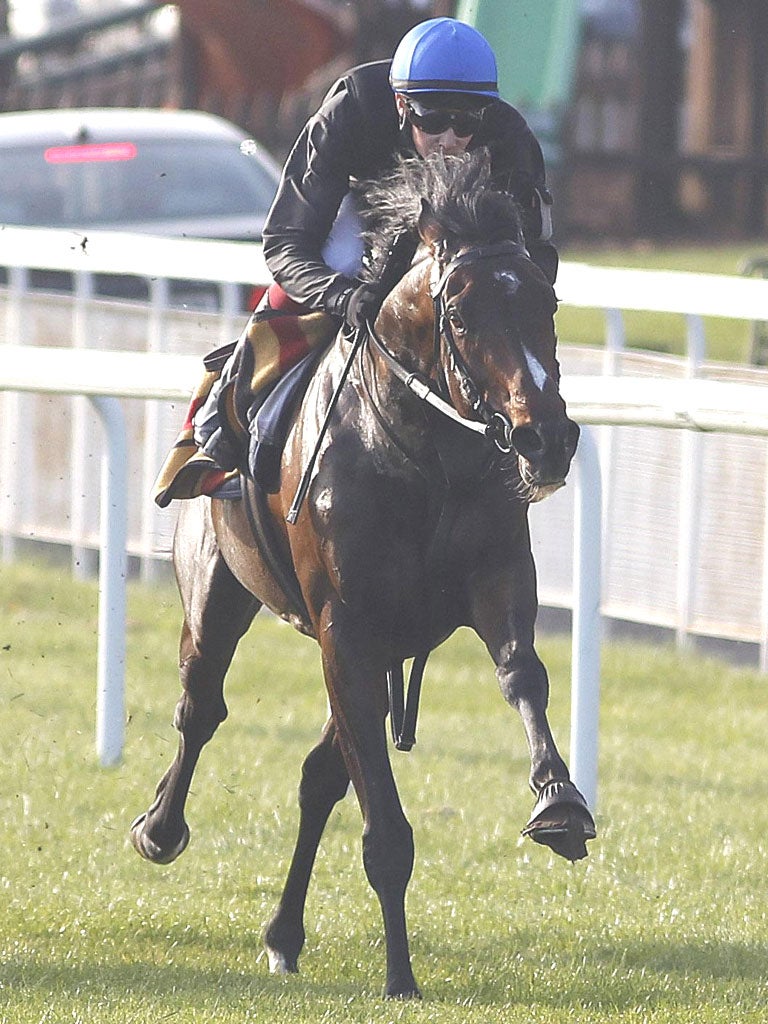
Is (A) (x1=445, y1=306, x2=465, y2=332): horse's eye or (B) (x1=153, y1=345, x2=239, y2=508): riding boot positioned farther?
(B) (x1=153, y1=345, x2=239, y2=508): riding boot

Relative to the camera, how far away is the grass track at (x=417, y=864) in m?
5.05

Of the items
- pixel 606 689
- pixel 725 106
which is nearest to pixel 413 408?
pixel 606 689

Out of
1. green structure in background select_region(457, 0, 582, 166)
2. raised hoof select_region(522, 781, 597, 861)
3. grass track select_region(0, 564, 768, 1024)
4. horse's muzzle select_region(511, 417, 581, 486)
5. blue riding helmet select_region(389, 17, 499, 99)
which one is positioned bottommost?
grass track select_region(0, 564, 768, 1024)

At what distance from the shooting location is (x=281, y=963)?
5.36 meters

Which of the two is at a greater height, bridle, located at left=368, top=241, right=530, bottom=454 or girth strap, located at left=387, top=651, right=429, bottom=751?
bridle, located at left=368, top=241, right=530, bottom=454

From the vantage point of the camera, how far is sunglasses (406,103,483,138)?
488 centimetres

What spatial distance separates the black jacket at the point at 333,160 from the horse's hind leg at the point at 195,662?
93cm

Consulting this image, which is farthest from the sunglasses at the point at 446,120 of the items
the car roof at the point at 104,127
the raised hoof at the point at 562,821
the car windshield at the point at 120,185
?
the car roof at the point at 104,127

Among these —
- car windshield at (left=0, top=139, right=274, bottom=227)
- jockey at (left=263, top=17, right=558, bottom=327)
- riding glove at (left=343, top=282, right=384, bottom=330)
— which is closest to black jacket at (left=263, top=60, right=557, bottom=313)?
jockey at (left=263, top=17, right=558, bottom=327)

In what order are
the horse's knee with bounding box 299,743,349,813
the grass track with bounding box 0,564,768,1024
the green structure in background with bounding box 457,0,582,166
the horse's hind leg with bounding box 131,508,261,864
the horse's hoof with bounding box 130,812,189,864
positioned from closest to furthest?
the grass track with bounding box 0,564,768,1024
the horse's knee with bounding box 299,743,349,813
the horse's hind leg with bounding box 131,508,261,864
the horse's hoof with bounding box 130,812,189,864
the green structure in background with bounding box 457,0,582,166

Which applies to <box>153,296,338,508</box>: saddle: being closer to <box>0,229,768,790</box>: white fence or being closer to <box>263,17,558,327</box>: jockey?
<box>263,17,558,327</box>: jockey

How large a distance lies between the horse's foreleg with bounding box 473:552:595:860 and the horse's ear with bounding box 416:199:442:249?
0.69 meters

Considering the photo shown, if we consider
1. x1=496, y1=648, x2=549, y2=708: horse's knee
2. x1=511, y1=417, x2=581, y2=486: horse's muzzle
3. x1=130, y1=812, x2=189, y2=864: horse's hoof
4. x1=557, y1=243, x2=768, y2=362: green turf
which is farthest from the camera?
x1=557, y1=243, x2=768, y2=362: green turf

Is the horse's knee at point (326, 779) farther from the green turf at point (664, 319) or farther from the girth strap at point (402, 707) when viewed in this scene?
the green turf at point (664, 319)
